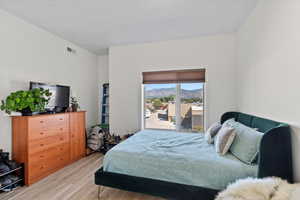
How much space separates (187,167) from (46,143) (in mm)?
2405

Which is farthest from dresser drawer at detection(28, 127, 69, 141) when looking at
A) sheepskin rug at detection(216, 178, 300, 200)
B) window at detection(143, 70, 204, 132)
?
sheepskin rug at detection(216, 178, 300, 200)

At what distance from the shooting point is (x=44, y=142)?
103 inches

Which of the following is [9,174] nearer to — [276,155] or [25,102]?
[25,102]

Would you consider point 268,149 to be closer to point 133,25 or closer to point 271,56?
point 271,56

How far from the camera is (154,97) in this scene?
3.88 metres

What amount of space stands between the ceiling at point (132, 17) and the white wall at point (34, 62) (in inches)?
8.1

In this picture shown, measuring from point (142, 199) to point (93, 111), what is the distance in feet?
10.1

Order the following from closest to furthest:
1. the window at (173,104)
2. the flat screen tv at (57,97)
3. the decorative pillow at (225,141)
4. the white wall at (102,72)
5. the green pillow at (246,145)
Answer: the green pillow at (246,145), the decorative pillow at (225,141), the flat screen tv at (57,97), the window at (173,104), the white wall at (102,72)

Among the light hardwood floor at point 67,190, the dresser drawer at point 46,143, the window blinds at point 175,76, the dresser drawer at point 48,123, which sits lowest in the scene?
the light hardwood floor at point 67,190

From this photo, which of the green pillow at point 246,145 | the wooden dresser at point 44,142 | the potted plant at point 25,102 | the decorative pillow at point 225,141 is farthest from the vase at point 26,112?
the green pillow at point 246,145

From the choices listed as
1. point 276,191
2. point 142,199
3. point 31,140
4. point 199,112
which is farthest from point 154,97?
point 276,191

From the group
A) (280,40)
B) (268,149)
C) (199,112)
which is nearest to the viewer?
(268,149)

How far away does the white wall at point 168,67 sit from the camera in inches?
129

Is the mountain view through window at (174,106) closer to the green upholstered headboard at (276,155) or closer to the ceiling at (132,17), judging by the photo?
the ceiling at (132,17)
